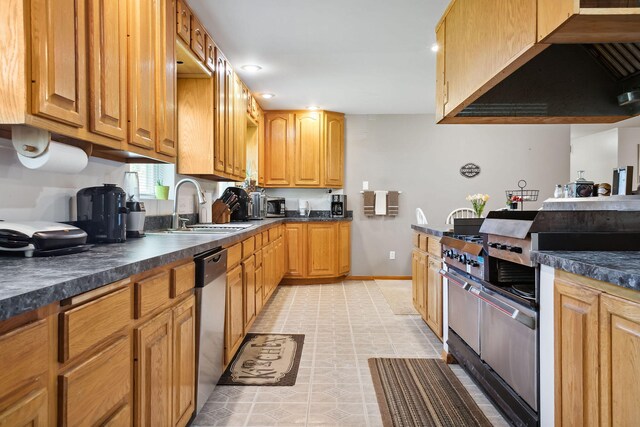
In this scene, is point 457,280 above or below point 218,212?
below

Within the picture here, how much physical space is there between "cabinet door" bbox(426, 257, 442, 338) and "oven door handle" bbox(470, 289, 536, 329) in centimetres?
73

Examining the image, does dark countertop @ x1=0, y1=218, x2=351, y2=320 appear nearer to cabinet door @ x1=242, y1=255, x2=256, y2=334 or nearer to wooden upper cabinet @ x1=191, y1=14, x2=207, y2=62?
cabinet door @ x1=242, y1=255, x2=256, y2=334

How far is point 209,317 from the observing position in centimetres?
196

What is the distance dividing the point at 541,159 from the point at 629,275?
5.47 meters

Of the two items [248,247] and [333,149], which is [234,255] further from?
[333,149]

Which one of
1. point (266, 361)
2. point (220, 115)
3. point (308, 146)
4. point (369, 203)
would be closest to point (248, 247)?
point (266, 361)

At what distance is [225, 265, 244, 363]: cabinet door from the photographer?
2.37m

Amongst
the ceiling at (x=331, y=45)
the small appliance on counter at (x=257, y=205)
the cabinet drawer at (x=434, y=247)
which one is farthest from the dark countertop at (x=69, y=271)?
the small appliance on counter at (x=257, y=205)

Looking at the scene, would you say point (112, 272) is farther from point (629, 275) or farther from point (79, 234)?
point (629, 275)

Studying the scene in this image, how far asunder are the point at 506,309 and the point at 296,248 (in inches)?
147

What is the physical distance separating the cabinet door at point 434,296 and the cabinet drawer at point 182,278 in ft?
5.84

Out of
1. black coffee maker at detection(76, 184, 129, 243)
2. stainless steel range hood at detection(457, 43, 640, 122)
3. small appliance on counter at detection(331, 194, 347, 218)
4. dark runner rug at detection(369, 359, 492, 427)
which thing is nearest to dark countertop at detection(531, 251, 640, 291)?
dark runner rug at detection(369, 359, 492, 427)

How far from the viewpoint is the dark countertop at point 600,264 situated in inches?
38.4

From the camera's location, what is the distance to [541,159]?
5758 millimetres
